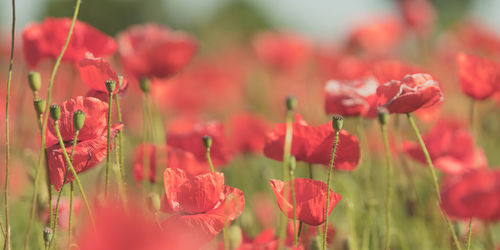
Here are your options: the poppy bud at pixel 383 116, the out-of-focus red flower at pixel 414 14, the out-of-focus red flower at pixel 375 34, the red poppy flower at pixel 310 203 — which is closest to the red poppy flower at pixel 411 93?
the poppy bud at pixel 383 116

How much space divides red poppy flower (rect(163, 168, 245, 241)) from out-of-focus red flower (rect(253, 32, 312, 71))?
2399 millimetres

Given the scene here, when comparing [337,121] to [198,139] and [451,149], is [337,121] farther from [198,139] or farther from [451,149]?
[451,149]

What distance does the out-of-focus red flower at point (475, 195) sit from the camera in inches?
24.4

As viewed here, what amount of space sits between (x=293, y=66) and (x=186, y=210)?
2.51 meters

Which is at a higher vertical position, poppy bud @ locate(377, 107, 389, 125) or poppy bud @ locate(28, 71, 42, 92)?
poppy bud @ locate(28, 71, 42, 92)

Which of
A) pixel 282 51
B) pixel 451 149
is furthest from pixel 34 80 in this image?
pixel 282 51

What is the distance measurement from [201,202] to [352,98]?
41 centimetres

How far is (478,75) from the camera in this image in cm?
111

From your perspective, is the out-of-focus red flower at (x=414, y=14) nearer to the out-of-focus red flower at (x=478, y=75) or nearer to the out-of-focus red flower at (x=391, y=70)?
the out-of-focus red flower at (x=391, y=70)

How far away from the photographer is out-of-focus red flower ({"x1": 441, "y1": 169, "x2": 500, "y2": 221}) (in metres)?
0.62

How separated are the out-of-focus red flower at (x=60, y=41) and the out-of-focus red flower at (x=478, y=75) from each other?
0.73 m

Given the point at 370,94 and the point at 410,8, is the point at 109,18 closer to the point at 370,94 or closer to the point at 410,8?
the point at 410,8

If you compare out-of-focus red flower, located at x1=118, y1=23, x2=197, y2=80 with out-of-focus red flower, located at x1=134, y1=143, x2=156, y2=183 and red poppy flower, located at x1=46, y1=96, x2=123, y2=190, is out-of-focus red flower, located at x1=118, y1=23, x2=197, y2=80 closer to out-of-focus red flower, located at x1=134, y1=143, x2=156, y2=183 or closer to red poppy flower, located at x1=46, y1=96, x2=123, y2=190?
out-of-focus red flower, located at x1=134, y1=143, x2=156, y2=183

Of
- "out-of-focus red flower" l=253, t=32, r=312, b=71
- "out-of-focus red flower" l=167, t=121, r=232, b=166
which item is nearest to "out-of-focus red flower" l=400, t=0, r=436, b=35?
"out-of-focus red flower" l=253, t=32, r=312, b=71
